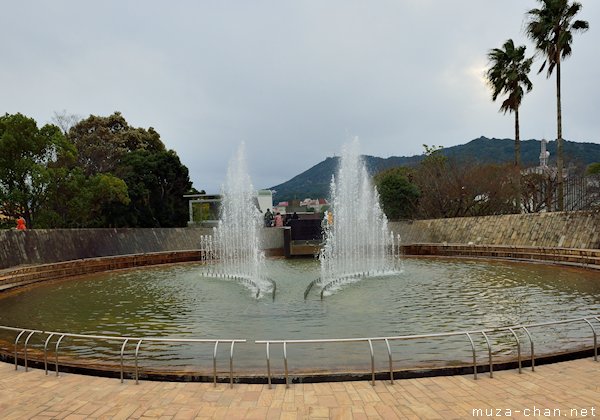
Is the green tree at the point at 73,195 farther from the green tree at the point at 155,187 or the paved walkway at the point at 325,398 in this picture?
the paved walkway at the point at 325,398

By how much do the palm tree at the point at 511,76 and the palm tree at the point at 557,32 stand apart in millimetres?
4756

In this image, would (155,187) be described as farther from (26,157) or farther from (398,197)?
(398,197)

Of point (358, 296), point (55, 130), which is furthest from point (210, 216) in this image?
point (358, 296)

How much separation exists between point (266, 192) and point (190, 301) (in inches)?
1982

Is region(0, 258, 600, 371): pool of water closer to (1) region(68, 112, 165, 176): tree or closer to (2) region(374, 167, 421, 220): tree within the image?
(2) region(374, 167, 421, 220): tree

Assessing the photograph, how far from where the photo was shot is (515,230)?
23000 millimetres

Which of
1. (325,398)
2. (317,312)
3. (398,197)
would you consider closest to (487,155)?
(398,197)

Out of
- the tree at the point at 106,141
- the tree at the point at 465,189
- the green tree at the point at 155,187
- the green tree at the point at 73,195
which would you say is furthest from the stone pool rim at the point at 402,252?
the tree at the point at 106,141

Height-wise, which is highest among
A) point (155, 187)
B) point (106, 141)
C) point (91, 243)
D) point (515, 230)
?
point (106, 141)

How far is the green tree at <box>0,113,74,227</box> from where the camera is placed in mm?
21172

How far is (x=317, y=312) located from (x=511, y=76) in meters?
24.8

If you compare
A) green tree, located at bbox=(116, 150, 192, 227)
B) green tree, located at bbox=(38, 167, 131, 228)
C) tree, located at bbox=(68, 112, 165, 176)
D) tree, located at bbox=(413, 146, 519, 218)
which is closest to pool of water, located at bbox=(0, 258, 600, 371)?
green tree, located at bbox=(38, 167, 131, 228)

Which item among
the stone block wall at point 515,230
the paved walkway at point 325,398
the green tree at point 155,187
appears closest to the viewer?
the paved walkway at point 325,398

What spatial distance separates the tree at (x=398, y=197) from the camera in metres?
36.4
